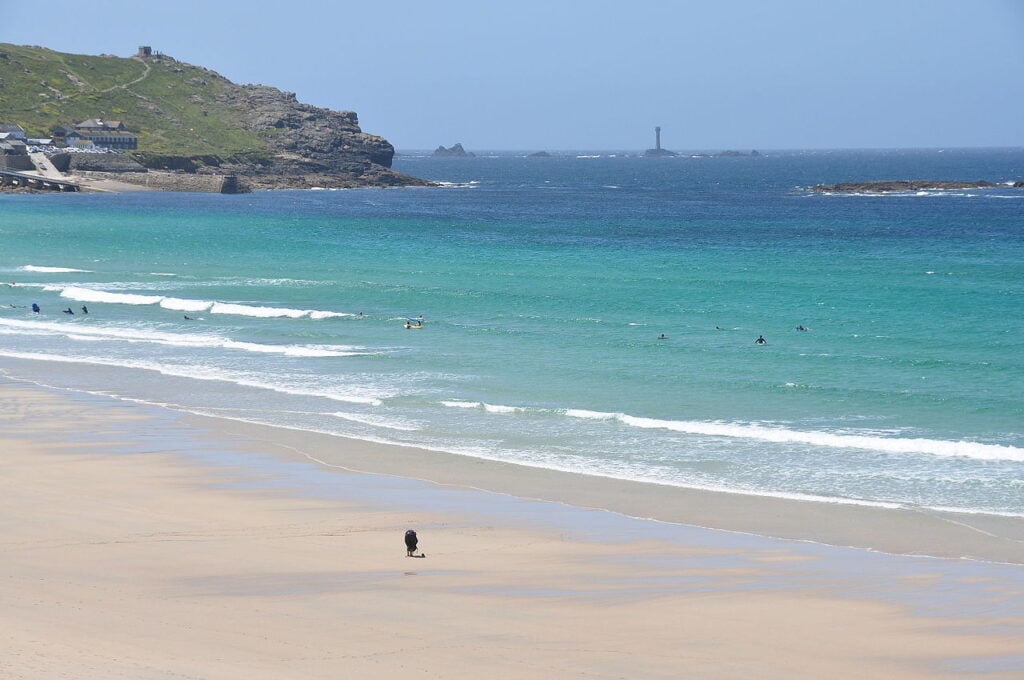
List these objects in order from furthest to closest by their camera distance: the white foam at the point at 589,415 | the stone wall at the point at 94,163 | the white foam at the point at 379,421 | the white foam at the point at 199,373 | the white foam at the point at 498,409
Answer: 1. the stone wall at the point at 94,163
2. the white foam at the point at 199,373
3. the white foam at the point at 498,409
4. the white foam at the point at 589,415
5. the white foam at the point at 379,421

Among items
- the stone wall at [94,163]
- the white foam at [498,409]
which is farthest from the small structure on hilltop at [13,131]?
the white foam at [498,409]

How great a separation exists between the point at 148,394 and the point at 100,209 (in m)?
71.0

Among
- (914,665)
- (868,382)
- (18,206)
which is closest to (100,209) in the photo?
(18,206)

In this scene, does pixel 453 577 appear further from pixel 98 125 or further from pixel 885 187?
pixel 98 125

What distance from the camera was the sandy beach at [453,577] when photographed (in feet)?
44.0

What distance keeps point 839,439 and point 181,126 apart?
431 feet

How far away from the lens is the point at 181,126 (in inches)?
5723

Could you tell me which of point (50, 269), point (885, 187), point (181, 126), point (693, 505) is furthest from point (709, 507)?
point (181, 126)

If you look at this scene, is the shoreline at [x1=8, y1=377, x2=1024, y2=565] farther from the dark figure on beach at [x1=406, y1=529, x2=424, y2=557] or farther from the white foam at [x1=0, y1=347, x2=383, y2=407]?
the dark figure on beach at [x1=406, y1=529, x2=424, y2=557]

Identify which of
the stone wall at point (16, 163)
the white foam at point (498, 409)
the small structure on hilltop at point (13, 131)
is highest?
the small structure on hilltop at point (13, 131)

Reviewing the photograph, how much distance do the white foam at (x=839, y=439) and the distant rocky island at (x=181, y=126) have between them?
10234 cm

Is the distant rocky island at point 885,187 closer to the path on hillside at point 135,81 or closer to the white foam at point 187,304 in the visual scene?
the white foam at point 187,304

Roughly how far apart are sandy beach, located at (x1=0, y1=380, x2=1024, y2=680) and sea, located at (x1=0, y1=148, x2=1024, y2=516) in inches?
95.8

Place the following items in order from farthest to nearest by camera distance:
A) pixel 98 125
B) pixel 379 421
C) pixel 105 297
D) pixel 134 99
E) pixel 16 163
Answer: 1. pixel 134 99
2. pixel 98 125
3. pixel 16 163
4. pixel 105 297
5. pixel 379 421
